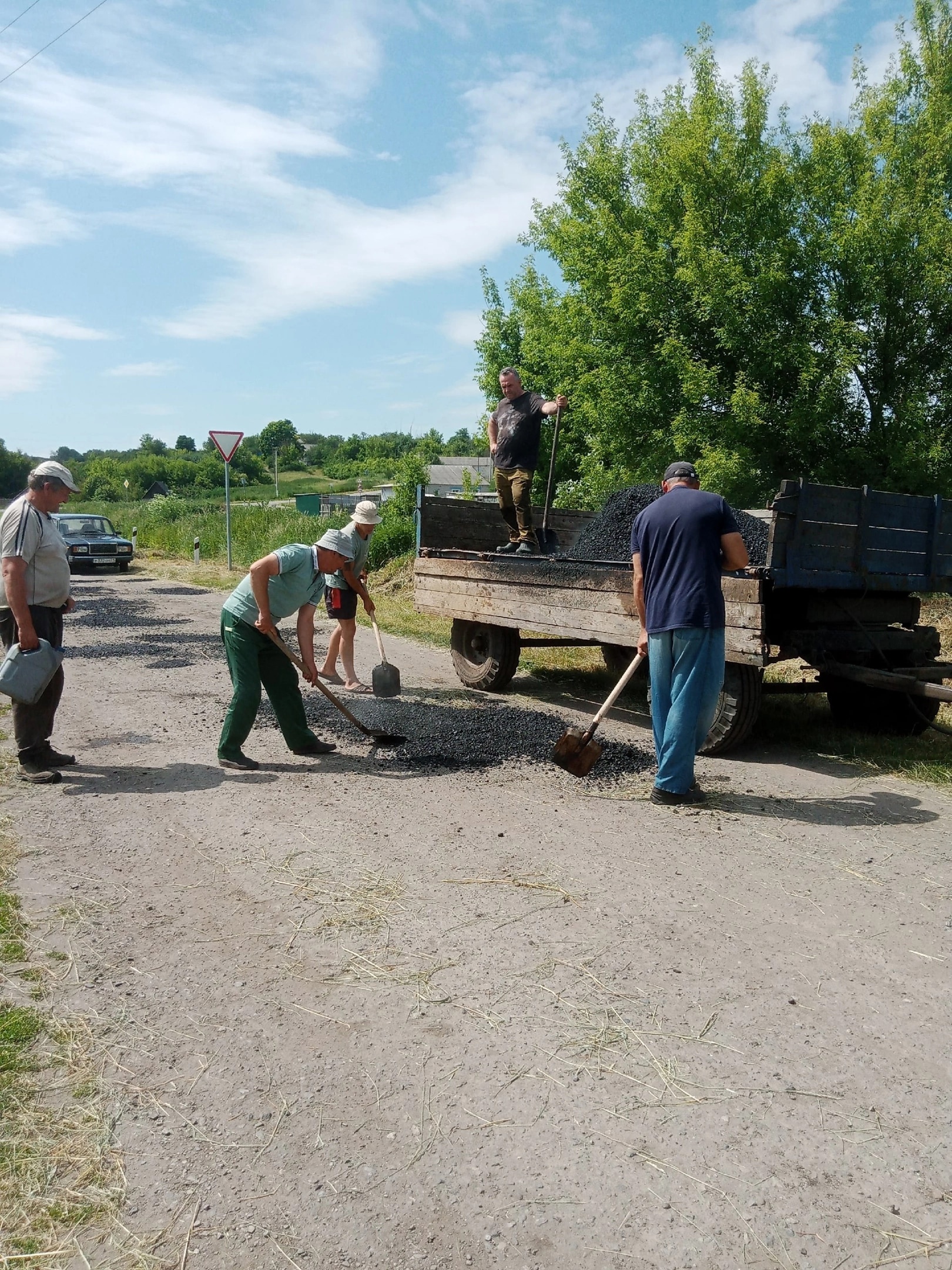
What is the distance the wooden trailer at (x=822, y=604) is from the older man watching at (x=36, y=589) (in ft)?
11.7

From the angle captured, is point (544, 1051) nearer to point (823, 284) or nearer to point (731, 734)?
point (731, 734)

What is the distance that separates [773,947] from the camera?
3689 millimetres

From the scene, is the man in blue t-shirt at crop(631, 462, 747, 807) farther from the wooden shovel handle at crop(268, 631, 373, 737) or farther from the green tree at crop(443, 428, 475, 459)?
the green tree at crop(443, 428, 475, 459)

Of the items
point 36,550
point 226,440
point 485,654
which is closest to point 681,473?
point 36,550

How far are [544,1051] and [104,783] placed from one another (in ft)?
13.0

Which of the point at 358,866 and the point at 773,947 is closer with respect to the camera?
the point at 773,947

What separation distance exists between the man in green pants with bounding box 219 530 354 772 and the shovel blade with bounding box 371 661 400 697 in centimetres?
191

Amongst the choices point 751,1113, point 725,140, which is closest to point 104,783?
point 751,1113

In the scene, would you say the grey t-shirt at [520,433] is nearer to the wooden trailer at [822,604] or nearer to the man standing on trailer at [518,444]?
the man standing on trailer at [518,444]

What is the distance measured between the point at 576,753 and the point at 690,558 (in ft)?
4.55

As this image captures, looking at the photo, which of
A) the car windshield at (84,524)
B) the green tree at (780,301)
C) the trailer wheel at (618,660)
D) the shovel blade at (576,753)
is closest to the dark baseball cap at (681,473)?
the shovel blade at (576,753)

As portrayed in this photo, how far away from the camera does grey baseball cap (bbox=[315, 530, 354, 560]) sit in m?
6.50

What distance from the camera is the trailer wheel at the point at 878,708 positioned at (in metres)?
7.21

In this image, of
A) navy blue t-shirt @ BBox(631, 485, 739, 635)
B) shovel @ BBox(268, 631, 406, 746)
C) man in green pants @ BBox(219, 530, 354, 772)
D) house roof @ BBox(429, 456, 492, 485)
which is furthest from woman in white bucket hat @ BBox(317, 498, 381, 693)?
house roof @ BBox(429, 456, 492, 485)
